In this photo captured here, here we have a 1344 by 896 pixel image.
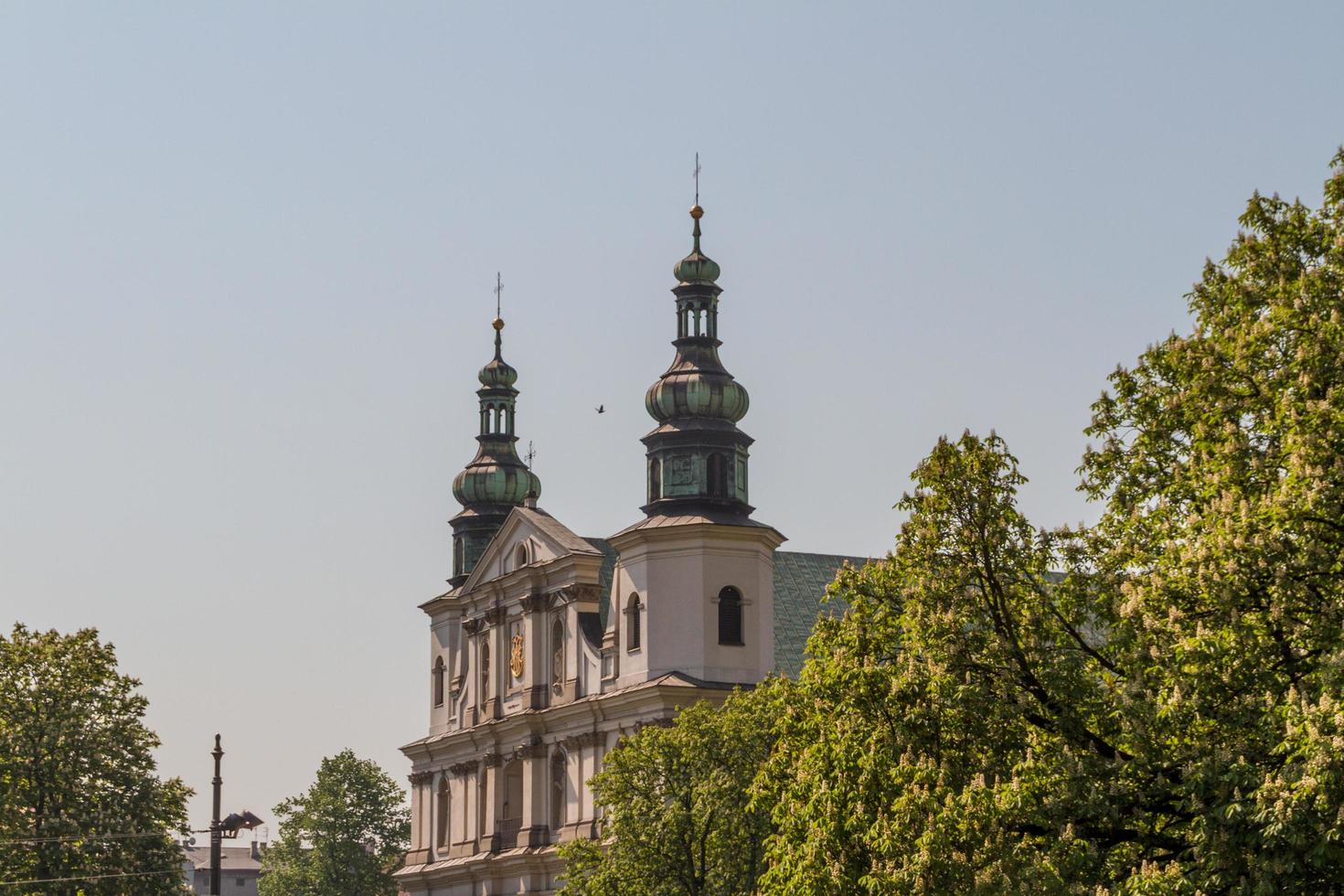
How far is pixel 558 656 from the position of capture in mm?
79688

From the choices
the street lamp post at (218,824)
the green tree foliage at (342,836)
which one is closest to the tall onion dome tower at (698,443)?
the street lamp post at (218,824)

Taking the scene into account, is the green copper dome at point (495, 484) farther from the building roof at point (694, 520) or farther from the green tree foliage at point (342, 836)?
the green tree foliage at point (342, 836)

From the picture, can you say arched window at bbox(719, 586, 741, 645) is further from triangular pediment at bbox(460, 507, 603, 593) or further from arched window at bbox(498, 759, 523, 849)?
arched window at bbox(498, 759, 523, 849)

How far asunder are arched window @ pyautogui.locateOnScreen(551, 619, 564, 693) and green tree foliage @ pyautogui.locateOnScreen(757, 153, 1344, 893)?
43.6m

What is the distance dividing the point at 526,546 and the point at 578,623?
5.18m

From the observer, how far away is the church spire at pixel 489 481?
302 feet

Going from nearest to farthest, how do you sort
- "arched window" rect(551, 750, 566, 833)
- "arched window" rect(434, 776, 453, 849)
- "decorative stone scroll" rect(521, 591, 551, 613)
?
"arched window" rect(551, 750, 566, 833) → "decorative stone scroll" rect(521, 591, 551, 613) → "arched window" rect(434, 776, 453, 849)

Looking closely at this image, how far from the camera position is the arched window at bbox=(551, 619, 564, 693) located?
79.1 m

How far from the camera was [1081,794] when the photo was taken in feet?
96.2

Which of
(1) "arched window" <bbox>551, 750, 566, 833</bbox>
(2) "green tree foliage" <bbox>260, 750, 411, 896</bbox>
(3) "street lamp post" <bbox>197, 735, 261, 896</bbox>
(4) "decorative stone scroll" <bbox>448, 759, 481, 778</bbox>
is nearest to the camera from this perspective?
(3) "street lamp post" <bbox>197, 735, 261, 896</bbox>

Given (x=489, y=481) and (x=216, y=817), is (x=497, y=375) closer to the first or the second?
(x=489, y=481)

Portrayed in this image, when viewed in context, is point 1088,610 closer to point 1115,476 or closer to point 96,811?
point 1115,476

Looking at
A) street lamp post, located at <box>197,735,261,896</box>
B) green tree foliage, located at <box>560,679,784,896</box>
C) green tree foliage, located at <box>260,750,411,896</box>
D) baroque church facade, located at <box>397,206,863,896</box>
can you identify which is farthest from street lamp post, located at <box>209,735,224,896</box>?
green tree foliage, located at <box>260,750,411,896</box>

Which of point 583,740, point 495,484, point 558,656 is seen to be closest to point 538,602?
point 558,656
